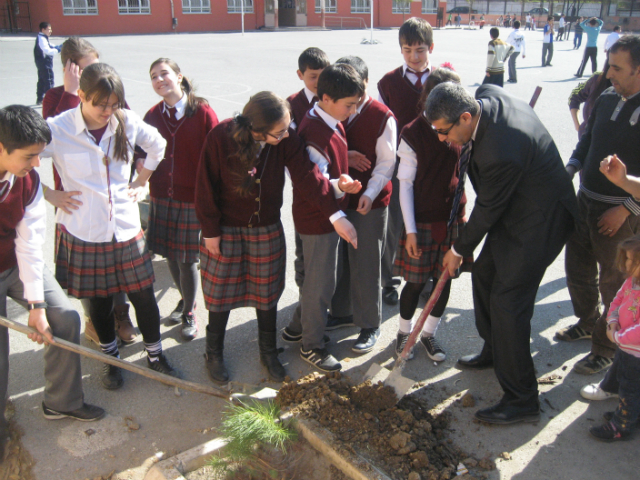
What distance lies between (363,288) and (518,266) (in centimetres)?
108

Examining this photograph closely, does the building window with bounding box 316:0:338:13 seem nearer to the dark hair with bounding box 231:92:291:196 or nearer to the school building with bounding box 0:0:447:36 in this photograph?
the school building with bounding box 0:0:447:36

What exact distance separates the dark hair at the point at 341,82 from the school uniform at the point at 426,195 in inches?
17.1

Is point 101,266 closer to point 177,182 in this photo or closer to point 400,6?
point 177,182

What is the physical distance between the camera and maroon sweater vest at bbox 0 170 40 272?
2.58 m

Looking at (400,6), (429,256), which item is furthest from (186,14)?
(429,256)

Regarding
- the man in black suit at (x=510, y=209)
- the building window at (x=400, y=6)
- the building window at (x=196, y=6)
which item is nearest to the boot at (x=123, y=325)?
the man in black suit at (x=510, y=209)

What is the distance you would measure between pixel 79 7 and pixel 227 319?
3471 centimetres

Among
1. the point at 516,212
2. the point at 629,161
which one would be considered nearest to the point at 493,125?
the point at 516,212

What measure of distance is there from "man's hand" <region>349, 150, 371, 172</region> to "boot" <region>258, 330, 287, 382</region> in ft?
3.88

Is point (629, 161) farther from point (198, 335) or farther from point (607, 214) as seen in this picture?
point (198, 335)

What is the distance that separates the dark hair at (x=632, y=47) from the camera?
311cm

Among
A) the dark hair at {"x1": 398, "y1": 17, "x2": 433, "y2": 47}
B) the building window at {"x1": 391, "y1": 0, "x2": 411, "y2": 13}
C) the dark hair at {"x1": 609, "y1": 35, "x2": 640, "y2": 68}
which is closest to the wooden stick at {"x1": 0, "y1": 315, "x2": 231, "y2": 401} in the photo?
the dark hair at {"x1": 398, "y1": 17, "x2": 433, "y2": 47}

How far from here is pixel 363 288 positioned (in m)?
3.61

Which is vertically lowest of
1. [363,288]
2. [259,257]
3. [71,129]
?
[363,288]
